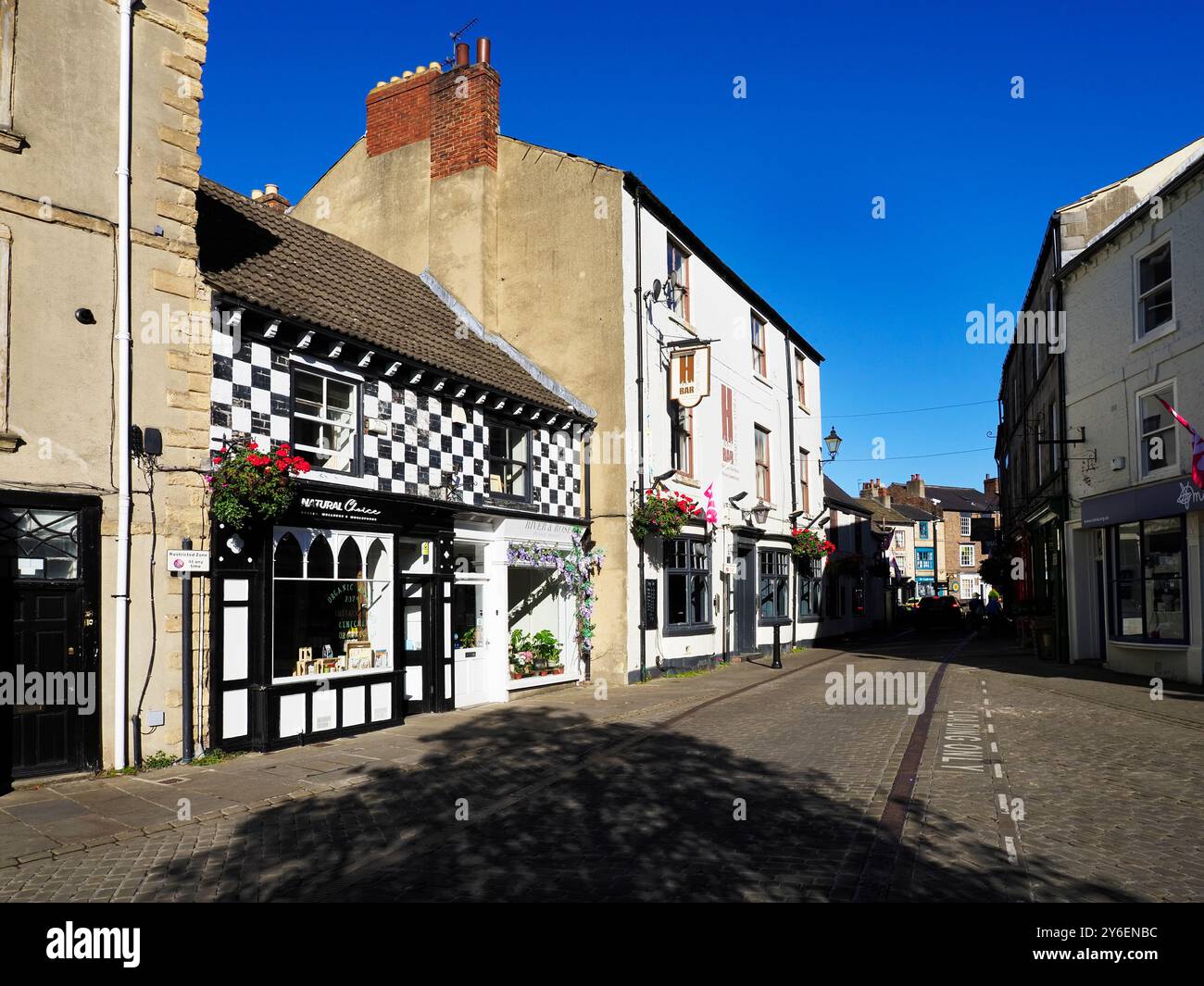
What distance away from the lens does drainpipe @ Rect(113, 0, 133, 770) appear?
9.71 meters

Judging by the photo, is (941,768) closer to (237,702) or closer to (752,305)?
(237,702)

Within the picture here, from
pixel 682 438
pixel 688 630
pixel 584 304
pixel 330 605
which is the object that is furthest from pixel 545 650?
pixel 584 304

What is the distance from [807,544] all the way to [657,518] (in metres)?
11.5

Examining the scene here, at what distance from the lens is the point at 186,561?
1022 centimetres

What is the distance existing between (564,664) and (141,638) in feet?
29.4

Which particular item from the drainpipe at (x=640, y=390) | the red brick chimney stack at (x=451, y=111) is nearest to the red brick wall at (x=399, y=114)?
the red brick chimney stack at (x=451, y=111)

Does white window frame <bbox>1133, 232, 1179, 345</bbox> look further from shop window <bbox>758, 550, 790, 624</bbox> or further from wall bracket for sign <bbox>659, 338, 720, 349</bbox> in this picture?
shop window <bbox>758, 550, 790, 624</bbox>

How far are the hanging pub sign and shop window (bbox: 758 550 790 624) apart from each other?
24.7 feet

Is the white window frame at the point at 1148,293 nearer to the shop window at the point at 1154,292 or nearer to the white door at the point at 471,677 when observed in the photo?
the shop window at the point at 1154,292

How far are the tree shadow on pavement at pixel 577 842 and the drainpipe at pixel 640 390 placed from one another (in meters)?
8.43

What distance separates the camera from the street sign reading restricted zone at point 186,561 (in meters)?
10.2

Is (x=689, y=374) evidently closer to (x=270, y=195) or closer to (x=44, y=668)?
(x=270, y=195)
